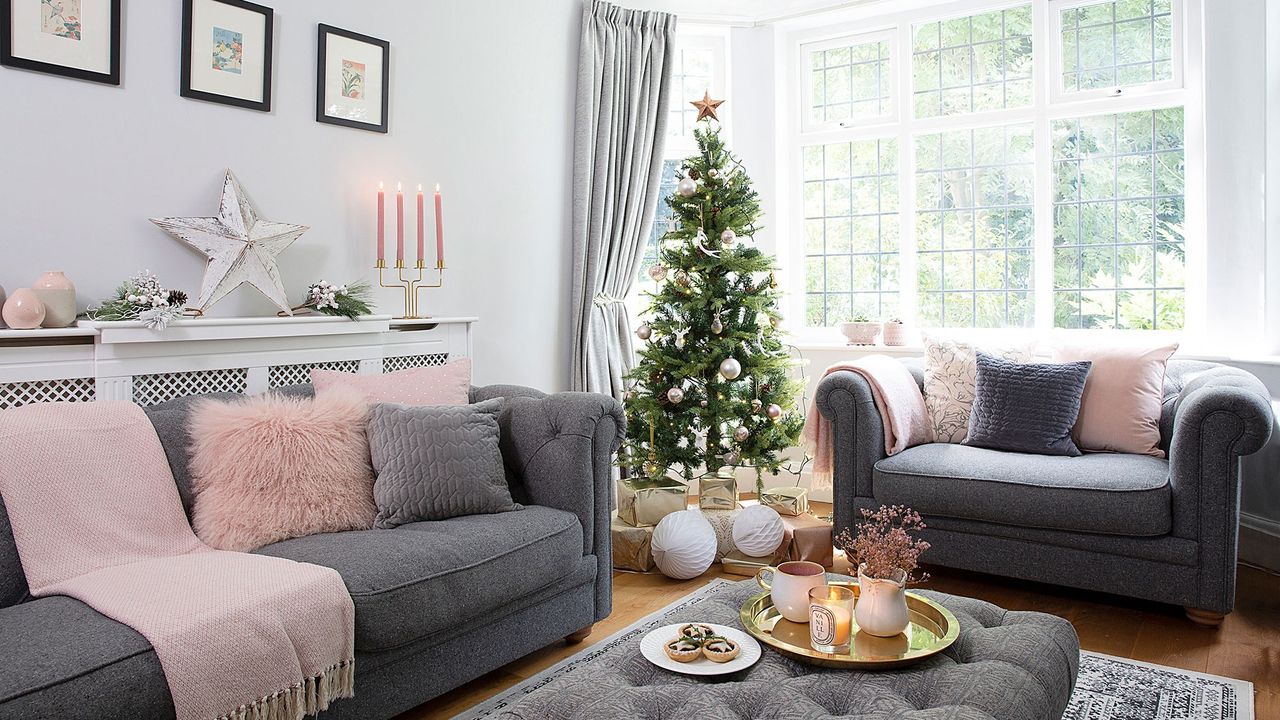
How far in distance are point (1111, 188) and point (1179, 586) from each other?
2.21 metres

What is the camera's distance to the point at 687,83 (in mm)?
4977

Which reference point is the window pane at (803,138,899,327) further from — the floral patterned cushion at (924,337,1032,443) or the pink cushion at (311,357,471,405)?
the pink cushion at (311,357,471,405)

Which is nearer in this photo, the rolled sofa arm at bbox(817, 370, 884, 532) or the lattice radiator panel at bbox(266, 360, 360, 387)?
the lattice radiator panel at bbox(266, 360, 360, 387)

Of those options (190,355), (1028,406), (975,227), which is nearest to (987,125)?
(975,227)

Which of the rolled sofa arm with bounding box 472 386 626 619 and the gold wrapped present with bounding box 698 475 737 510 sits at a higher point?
the rolled sofa arm with bounding box 472 386 626 619

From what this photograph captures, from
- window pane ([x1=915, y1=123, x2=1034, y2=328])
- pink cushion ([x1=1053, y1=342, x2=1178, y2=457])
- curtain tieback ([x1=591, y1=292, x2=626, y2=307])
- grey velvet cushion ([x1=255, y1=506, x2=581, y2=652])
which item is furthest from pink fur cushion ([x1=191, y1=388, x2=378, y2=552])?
window pane ([x1=915, y1=123, x2=1034, y2=328])

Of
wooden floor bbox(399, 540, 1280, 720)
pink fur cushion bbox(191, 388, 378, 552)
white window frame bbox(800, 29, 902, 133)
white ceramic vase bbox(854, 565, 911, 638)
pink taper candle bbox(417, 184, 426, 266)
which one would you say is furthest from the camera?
white window frame bbox(800, 29, 902, 133)

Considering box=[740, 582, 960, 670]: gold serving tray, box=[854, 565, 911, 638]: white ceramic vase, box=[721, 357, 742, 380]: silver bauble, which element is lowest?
box=[740, 582, 960, 670]: gold serving tray

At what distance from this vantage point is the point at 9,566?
73.2 inches

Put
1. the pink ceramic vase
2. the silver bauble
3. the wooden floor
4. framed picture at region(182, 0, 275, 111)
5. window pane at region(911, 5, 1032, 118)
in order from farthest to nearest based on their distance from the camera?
window pane at region(911, 5, 1032, 118) < the silver bauble < framed picture at region(182, 0, 275, 111) < the wooden floor < the pink ceramic vase

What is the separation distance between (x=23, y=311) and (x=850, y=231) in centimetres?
385

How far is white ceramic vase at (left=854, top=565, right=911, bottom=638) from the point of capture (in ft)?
5.80

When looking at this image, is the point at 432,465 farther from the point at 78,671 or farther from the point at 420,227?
the point at 420,227

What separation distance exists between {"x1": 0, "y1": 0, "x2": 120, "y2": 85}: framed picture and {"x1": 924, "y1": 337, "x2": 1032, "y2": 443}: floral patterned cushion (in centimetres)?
310
